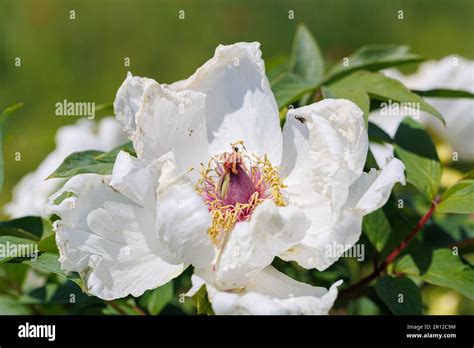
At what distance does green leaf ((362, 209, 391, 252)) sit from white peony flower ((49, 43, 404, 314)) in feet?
0.53

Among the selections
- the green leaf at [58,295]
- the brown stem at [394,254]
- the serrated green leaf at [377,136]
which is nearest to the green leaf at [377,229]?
the brown stem at [394,254]

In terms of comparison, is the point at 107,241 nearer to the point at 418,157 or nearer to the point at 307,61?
the point at 418,157

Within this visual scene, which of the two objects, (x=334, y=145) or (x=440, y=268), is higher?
(x=334, y=145)

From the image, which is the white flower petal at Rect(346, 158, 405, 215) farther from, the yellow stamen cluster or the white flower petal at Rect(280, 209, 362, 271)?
the yellow stamen cluster

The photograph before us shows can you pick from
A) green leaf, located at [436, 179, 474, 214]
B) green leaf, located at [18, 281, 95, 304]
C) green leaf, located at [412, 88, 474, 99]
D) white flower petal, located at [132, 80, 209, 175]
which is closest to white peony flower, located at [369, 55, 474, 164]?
green leaf, located at [412, 88, 474, 99]

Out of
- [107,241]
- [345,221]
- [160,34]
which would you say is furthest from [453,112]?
[160,34]

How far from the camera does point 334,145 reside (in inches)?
41.3

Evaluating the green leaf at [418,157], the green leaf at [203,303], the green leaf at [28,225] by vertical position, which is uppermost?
the green leaf at [418,157]

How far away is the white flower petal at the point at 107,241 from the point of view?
1032 millimetres

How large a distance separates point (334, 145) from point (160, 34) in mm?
3026

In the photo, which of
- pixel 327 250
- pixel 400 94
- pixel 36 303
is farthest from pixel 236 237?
pixel 36 303

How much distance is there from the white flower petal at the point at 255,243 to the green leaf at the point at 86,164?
27cm

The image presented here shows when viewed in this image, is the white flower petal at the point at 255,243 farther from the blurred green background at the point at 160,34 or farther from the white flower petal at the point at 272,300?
the blurred green background at the point at 160,34
